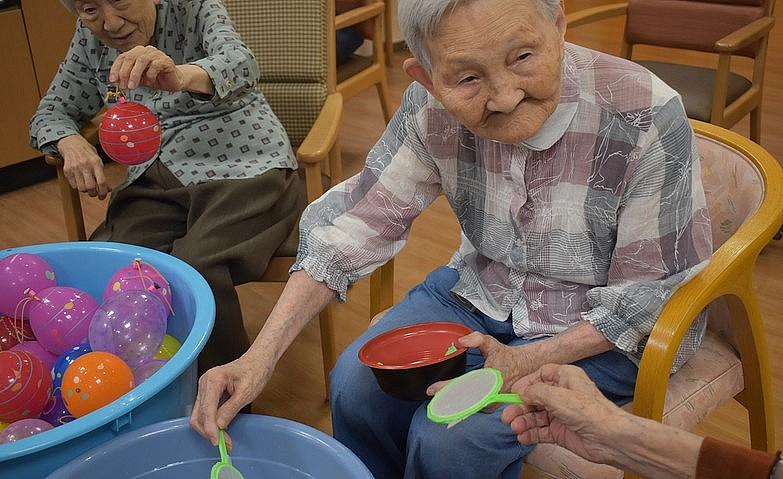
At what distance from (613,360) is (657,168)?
0.32 m

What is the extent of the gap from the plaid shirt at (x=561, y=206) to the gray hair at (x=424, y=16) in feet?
0.51

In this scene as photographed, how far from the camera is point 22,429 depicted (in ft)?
4.50

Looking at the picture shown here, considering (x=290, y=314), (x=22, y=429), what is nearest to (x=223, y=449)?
(x=290, y=314)

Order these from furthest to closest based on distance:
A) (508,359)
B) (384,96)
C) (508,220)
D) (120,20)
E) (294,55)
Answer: (384,96)
(294,55)
(120,20)
(508,220)
(508,359)

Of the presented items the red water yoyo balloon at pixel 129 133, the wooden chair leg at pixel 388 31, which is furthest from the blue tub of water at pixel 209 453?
the wooden chair leg at pixel 388 31

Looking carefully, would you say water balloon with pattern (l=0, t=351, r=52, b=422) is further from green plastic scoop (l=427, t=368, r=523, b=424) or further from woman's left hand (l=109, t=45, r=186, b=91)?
green plastic scoop (l=427, t=368, r=523, b=424)

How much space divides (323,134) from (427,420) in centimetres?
91

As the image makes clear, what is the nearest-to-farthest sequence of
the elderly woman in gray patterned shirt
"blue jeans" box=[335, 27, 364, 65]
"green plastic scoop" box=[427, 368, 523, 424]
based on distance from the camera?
1. "green plastic scoop" box=[427, 368, 523, 424]
2. the elderly woman in gray patterned shirt
3. "blue jeans" box=[335, 27, 364, 65]

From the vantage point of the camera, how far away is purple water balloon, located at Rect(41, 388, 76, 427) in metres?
→ 1.50

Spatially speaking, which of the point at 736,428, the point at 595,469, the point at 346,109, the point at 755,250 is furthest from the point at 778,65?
the point at 595,469

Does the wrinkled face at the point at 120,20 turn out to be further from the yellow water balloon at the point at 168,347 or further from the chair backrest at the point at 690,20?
the chair backrest at the point at 690,20

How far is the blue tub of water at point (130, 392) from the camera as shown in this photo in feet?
3.95

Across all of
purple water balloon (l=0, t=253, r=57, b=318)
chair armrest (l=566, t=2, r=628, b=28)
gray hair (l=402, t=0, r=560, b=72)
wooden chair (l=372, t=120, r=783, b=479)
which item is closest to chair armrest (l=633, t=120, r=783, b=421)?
wooden chair (l=372, t=120, r=783, b=479)

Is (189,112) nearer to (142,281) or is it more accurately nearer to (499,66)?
(142,281)
